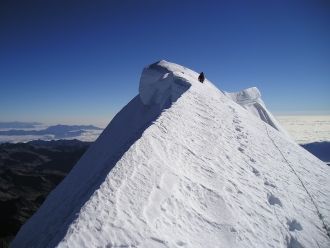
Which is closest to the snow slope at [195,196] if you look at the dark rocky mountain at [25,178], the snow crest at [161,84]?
the snow crest at [161,84]

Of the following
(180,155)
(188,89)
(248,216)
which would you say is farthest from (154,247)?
(188,89)

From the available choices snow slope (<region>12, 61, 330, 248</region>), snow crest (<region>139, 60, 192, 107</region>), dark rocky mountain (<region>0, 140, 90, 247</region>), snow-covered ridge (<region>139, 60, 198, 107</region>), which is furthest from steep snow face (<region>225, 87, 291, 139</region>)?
dark rocky mountain (<region>0, 140, 90, 247</region>)

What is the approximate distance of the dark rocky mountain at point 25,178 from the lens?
7019 centimetres

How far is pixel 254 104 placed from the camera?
27.3 m

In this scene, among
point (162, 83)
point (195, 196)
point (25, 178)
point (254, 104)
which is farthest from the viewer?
point (25, 178)

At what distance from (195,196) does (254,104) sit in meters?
21.4

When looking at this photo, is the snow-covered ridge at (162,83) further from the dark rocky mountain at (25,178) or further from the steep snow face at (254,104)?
the dark rocky mountain at (25,178)

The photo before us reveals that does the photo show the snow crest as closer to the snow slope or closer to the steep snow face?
the snow slope

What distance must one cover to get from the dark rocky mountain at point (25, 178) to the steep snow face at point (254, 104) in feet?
153

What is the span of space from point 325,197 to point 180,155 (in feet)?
17.3

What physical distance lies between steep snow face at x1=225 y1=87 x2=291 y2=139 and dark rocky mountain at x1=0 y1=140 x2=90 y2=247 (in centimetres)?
4661

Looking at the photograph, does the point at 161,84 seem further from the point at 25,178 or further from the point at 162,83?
the point at 25,178

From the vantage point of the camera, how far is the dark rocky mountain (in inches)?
2763

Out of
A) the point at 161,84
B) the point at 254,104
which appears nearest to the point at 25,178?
the point at 254,104
